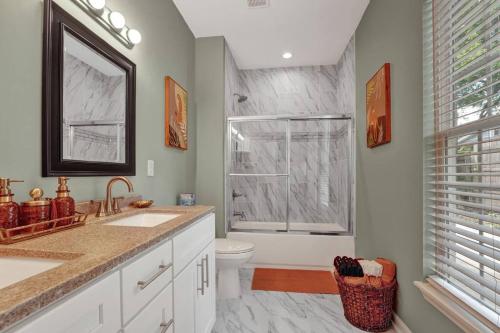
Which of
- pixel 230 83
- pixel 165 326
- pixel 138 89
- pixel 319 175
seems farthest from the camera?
pixel 319 175

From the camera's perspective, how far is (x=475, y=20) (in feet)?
3.54

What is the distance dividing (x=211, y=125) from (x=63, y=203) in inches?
74.7

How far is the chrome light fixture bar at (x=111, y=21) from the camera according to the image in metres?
1.26

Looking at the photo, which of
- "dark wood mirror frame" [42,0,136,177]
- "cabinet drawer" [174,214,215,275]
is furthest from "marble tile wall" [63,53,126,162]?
"cabinet drawer" [174,214,215,275]

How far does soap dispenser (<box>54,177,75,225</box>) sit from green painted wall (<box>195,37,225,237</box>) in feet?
5.69

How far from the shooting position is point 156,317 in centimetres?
89

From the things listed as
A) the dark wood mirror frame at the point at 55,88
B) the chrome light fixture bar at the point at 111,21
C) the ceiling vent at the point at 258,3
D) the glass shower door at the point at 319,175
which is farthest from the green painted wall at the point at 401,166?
the dark wood mirror frame at the point at 55,88

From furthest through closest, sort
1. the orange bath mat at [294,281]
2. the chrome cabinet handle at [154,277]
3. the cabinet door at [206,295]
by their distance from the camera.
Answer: the orange bath mat at [294,281]
the cabinet door at [206,295]
the chrome cabinet handle at [154,277]

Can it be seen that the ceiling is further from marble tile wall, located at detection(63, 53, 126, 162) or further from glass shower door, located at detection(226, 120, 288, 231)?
marble tile wall, located at detection(63, 53, 126, 162)

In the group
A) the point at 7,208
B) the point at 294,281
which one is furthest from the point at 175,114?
the point at 294,281

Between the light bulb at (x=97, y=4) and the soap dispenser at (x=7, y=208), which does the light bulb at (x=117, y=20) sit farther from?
the soap dispenser at (x=7, y=208)

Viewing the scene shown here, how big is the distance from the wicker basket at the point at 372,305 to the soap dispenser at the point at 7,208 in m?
1.82

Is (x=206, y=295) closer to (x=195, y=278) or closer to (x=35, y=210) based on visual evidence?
(x=195, y=278)

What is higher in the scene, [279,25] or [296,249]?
[279,25]
